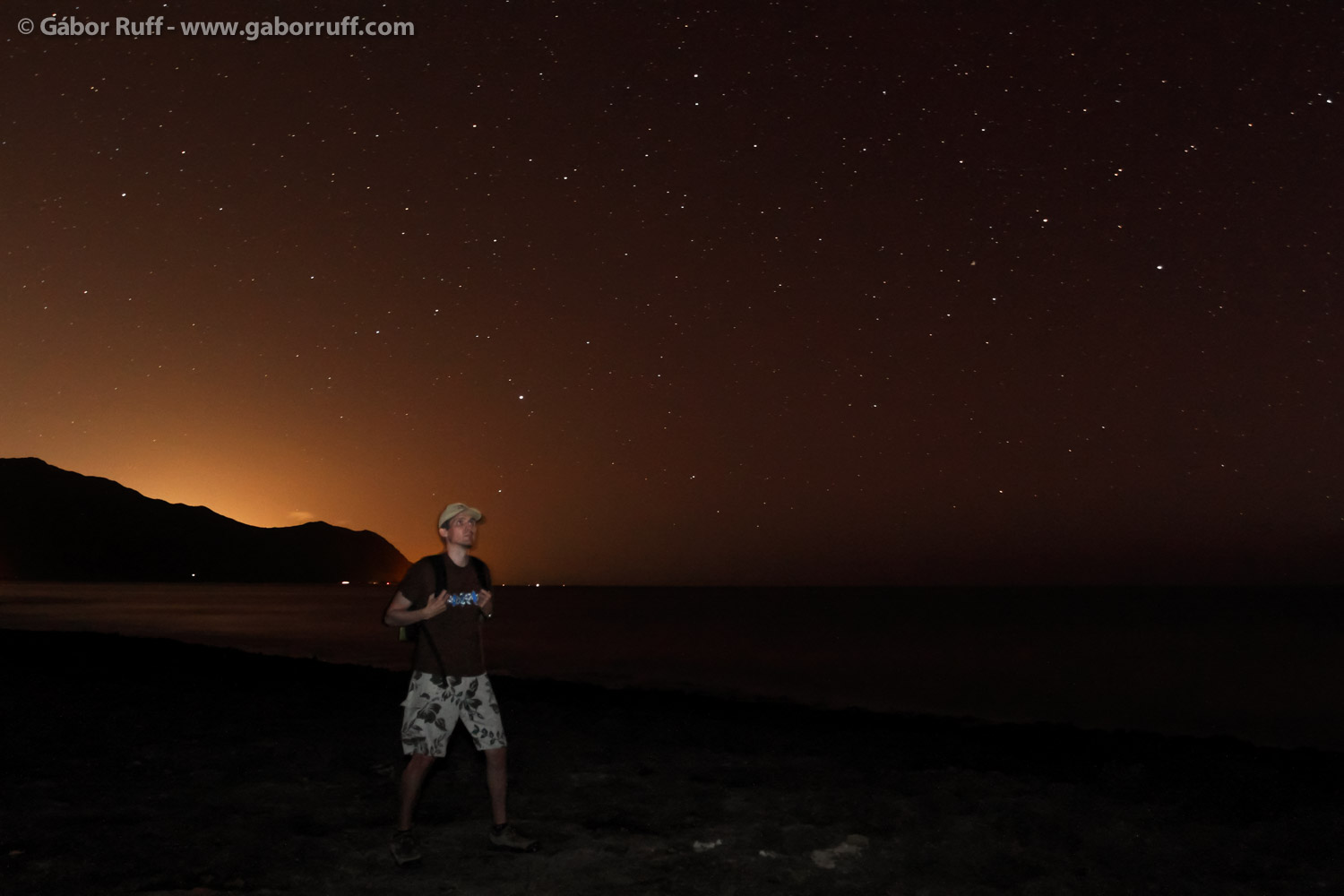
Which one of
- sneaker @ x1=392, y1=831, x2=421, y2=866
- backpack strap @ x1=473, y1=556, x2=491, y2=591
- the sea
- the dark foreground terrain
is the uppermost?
backpack strap @ x1=473, y1=556, x2=491, y2=591

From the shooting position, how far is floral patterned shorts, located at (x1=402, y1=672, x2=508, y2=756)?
5473 millimetres

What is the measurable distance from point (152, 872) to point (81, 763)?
3.40 m

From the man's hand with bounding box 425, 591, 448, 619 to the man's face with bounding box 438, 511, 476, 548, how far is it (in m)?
Result: 0.32

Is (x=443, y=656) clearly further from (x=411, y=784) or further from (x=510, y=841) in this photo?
(x=510, y=841)

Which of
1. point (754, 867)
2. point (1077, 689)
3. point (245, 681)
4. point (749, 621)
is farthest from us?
point (749, 621)

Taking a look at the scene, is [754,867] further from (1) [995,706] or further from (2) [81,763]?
(1) [995,706]

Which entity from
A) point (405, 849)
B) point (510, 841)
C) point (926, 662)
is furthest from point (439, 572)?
point (926, 662)

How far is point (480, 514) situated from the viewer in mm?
5652

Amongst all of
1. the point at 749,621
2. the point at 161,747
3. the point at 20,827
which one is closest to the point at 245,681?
the point at 161,747

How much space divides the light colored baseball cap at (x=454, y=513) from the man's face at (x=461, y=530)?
21 mm

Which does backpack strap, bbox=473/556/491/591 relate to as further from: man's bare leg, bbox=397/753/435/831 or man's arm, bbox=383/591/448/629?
man's bare leg, bbox=397/753/435/831

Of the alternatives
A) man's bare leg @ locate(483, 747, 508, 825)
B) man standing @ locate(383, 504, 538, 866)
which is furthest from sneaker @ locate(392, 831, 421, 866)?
man's bare leg @ locate(483, 747, 508, 825)

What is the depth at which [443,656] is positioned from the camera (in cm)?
548

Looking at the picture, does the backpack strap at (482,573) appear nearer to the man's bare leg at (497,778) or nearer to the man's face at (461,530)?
the man's face at (461,530)
